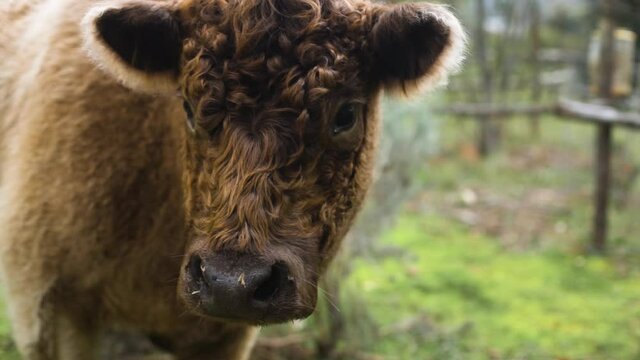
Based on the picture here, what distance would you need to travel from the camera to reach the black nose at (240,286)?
2328 mm

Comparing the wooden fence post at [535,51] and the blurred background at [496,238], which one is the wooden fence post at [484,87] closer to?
the blurred background at [496,238]

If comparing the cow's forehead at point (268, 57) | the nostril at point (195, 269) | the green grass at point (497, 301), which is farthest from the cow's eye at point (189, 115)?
the green grass at point (497, 301)

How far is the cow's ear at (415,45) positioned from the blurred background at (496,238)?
18 centimetres

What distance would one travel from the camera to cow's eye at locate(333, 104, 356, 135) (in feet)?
8.96

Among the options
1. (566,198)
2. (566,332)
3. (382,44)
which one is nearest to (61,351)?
(382,44)

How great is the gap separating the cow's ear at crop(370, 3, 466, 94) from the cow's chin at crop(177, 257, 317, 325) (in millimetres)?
930

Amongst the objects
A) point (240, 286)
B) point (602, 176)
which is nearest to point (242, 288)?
point (240, 286)

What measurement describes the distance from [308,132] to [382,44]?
49 cm

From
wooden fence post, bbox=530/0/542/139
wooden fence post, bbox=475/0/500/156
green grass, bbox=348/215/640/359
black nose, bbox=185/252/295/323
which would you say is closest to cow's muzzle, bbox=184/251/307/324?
black nose, bbox=185/252/295/323

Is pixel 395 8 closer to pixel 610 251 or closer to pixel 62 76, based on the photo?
pixel 62 76

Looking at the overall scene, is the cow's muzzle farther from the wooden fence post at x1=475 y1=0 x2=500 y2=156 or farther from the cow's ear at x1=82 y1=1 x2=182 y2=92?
the wooden fence post at x1=475 y1=0 x2=500 y2=156

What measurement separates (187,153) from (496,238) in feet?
23.8

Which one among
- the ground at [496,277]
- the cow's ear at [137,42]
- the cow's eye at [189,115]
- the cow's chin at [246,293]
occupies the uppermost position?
the cow's ear at [137,42]

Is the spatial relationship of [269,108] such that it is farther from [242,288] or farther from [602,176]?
[602,176]
